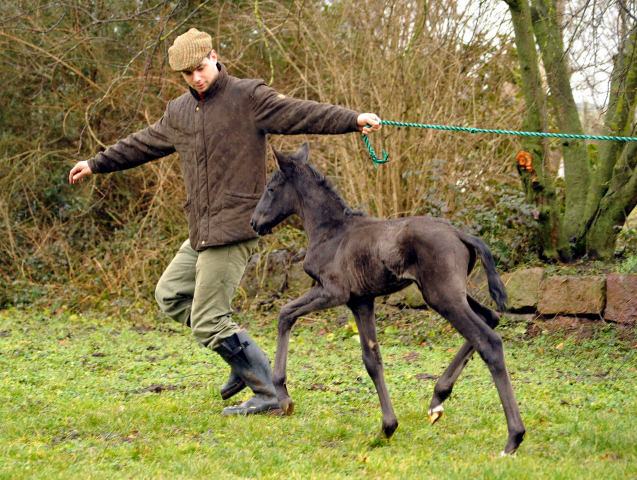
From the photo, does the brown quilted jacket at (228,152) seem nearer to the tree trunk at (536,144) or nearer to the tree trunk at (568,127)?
the tree trunk at (536,144)

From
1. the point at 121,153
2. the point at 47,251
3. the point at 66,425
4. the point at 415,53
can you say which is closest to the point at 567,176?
the point at 415,53

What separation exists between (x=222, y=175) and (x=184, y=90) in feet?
23.5

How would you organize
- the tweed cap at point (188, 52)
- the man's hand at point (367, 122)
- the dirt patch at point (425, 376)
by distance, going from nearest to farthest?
the man's hand at point (367, 122)
the tweed cap at point (188, 52)
the dirt patch at point (425, 376)

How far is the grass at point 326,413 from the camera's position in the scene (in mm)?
3898

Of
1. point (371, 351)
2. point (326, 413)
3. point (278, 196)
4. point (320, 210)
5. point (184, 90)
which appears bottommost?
point (326, 413)

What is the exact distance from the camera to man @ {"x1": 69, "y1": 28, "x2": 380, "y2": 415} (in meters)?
4.91

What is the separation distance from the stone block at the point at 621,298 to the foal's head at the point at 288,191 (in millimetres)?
3985

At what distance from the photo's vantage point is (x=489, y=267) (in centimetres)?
412

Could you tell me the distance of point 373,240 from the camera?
432 cm

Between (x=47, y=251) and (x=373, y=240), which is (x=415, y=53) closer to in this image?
(x=373, y=240)

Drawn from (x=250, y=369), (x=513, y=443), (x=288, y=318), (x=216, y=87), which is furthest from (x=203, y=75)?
(x=513, y=443)

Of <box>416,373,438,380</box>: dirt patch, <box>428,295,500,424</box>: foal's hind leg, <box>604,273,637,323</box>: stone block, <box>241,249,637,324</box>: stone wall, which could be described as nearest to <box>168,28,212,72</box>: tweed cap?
<box>428,295,500,424</box>: foal's hind leg

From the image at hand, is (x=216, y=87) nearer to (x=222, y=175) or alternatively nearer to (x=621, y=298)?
(x=222, y=175)

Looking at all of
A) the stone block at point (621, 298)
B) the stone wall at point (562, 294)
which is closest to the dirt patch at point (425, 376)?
the stone wall at point (562, 294)
